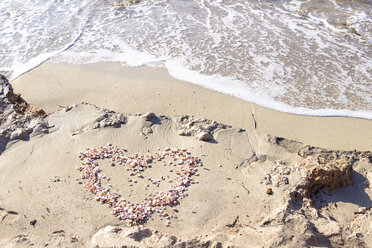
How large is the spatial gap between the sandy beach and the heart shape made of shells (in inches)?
1.9

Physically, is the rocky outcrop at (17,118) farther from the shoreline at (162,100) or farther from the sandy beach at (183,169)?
the shoreline at (162,100)

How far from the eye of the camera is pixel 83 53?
23.4ft

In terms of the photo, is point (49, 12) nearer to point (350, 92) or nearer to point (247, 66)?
point (247, 66)

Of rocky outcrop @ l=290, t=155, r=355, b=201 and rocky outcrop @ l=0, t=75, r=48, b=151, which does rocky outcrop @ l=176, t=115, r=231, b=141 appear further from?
rocky outcrop @ l=0, t=75, r=48, b=151

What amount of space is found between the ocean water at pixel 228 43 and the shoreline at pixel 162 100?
24 centimetres

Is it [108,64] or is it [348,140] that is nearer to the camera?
[348,140]

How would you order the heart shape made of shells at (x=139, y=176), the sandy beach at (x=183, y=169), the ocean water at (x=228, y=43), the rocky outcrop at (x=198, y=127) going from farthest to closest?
the ocean water at (x=228, y=43)
the rocky outcrop at (x=198, y=127)
the heart shape made of shells at (x=139, y=176)
the sandy beach at (x=183, y=169)

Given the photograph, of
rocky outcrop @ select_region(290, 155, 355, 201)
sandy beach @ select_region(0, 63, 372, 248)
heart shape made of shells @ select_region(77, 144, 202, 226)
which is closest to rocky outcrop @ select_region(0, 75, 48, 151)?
sandy beach @ select_region(0, 63, 372, 248)

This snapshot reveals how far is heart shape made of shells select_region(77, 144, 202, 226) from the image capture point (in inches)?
133

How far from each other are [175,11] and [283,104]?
526 centimetres

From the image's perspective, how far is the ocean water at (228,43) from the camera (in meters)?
5.81

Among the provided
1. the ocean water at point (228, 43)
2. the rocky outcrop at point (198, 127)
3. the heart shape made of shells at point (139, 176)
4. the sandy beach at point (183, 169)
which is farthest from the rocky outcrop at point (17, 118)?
the rocky outcrop at point (198, 127)

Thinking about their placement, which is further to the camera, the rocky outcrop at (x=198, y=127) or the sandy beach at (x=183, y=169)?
the rocky outcrop at (x=198, y=127)

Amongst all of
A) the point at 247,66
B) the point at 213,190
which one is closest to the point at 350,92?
the point at 247,66
